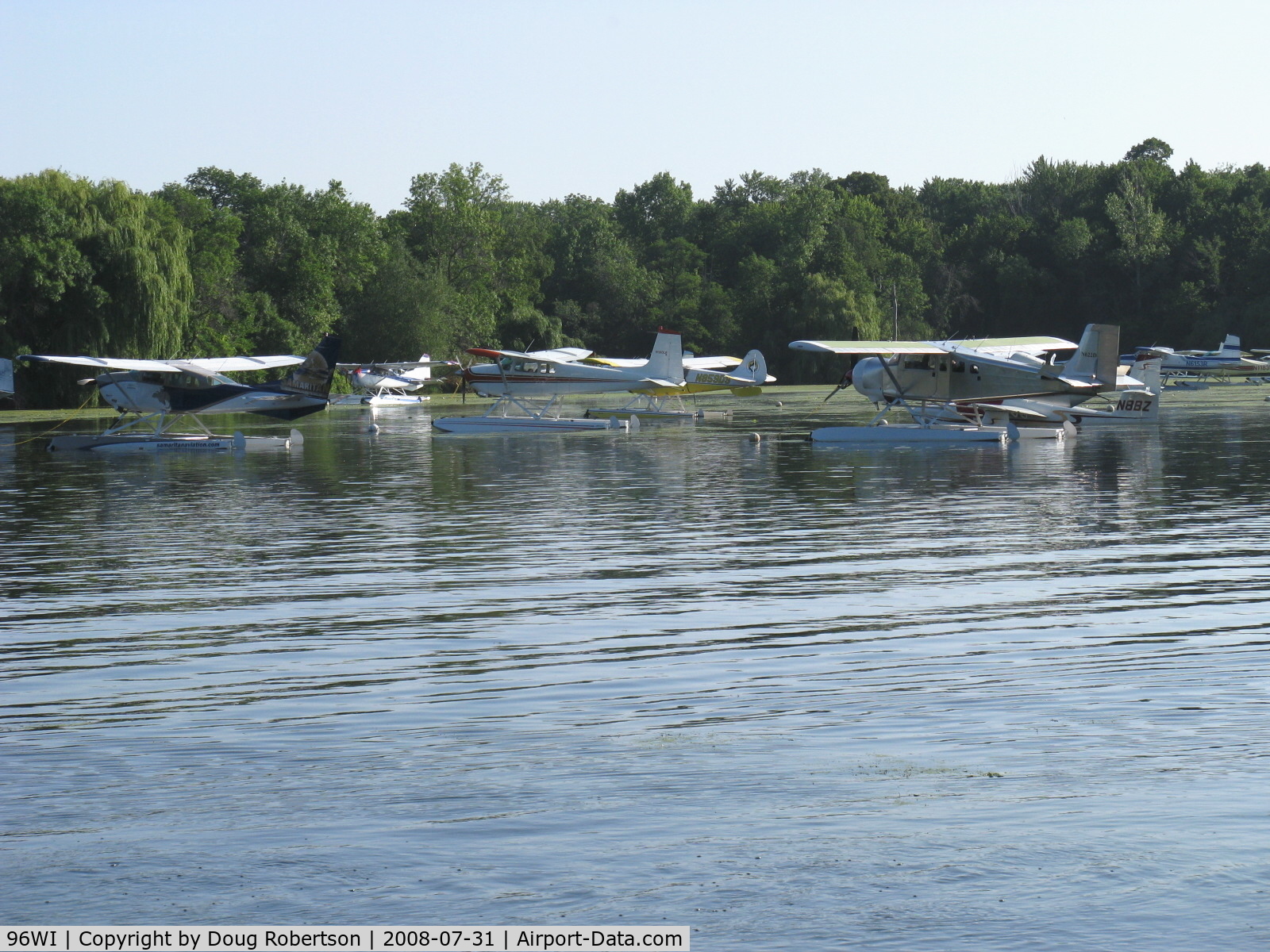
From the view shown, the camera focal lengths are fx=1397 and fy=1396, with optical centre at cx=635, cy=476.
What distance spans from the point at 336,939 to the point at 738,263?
4114 inches

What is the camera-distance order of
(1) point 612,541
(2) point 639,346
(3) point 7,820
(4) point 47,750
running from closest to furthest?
→ (3) point 7,820
(4) point 47,750
(1) point 612,541
(2) point 639,346

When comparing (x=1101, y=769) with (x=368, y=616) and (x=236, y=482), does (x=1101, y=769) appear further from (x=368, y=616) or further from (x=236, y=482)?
(x=236, y=482)

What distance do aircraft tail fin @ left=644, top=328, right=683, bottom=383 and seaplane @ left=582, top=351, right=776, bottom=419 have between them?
4.40 ft

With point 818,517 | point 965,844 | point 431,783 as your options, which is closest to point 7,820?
point 431,783

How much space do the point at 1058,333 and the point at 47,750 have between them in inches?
4196

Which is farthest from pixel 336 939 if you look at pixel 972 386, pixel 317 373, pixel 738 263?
pixel 738 263

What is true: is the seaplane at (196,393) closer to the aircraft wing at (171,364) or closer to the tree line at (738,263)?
the aircraft wing at (171,364)

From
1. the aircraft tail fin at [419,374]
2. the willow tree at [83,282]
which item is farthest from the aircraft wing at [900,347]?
the aircraft tail fin at [419,374]

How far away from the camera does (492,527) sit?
53.2 feet

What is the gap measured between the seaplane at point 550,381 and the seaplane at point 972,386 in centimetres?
748

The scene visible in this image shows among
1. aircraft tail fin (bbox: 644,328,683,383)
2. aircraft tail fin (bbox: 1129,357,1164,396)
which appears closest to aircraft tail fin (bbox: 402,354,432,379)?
aircraft tail fin (bbox: 644,328,683,383)

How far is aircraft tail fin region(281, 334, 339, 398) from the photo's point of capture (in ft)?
108

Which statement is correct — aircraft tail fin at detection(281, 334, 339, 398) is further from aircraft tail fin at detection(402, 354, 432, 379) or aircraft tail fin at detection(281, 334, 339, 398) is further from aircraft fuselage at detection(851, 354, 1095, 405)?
aircraft tail fin at detection(402, 354, 432, 379)

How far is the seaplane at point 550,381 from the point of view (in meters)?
37.5
